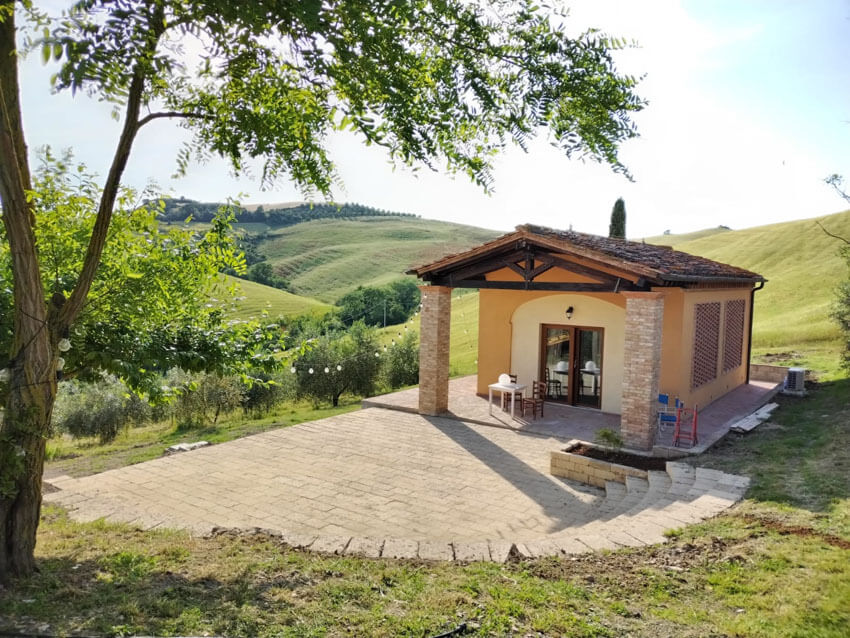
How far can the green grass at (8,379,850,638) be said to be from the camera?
13.1 ft

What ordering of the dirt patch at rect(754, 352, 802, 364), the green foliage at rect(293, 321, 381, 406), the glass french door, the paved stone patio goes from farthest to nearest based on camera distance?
the dirt patch at rect(754, 352, 802, 364)
the green foliage at rect(293, 321, 381, 406)
the glass french door
the paved stone patio

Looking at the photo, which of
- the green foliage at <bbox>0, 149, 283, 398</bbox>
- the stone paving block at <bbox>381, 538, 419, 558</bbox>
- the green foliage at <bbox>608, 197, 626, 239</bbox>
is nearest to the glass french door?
the stone paving block at <bbox>381, 538, 419, 558</bbox>

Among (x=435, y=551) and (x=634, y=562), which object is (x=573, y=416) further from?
(x=435, y=551)

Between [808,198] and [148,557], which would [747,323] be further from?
[148,557]

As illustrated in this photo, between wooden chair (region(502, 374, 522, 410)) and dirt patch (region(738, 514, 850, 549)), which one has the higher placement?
dirt patch (region(738, 514, 850, 549))

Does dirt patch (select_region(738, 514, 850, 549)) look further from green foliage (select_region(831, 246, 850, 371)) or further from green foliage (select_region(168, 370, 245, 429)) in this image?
green foliage (select_region(831, 246, 850, 371))

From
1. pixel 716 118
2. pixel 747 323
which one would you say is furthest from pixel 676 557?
pixel 747 323

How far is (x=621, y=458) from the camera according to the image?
9711 millimetres

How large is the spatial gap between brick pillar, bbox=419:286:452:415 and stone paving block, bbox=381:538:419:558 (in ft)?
24.2

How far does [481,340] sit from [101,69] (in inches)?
494

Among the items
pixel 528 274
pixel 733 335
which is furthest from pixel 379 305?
pixel 528 274

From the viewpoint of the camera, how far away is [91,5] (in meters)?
3.17

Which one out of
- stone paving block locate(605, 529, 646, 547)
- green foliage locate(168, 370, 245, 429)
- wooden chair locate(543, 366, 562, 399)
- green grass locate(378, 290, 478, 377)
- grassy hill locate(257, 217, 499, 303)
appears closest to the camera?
stone paving block locate(605, 529, 646, 547)

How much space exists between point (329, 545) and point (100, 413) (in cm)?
1310
